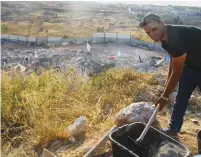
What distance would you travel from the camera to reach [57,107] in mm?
4352

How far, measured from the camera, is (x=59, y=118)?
412cm

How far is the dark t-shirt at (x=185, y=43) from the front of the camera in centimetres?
281

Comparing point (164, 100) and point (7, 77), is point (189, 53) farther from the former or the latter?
point (7, 77)

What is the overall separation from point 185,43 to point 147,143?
1.03 metres

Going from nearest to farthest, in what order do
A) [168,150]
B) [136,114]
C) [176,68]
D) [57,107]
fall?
[168,150] → [176,68] → [136,114] → [57,107]

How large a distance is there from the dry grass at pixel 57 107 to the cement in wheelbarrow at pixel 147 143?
0.62 meters

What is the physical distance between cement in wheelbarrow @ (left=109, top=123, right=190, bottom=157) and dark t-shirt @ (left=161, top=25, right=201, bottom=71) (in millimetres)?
796

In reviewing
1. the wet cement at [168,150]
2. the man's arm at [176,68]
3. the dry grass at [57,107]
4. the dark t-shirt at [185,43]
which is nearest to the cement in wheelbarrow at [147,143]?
the wet cement at [168,150]

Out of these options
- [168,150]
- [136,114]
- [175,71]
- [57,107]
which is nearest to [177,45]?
[175,71]

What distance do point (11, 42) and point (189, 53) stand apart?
115ft

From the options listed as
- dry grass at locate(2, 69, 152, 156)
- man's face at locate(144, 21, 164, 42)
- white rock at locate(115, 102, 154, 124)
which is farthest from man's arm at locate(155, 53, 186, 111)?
dry grass at locate(2, 69, 152, 156)

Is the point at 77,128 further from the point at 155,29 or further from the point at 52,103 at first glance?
the point at 155,29

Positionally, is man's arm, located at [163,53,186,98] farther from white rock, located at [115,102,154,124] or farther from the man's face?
white rock, located at [115,102,154,124]

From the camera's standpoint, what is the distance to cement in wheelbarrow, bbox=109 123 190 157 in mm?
2682
